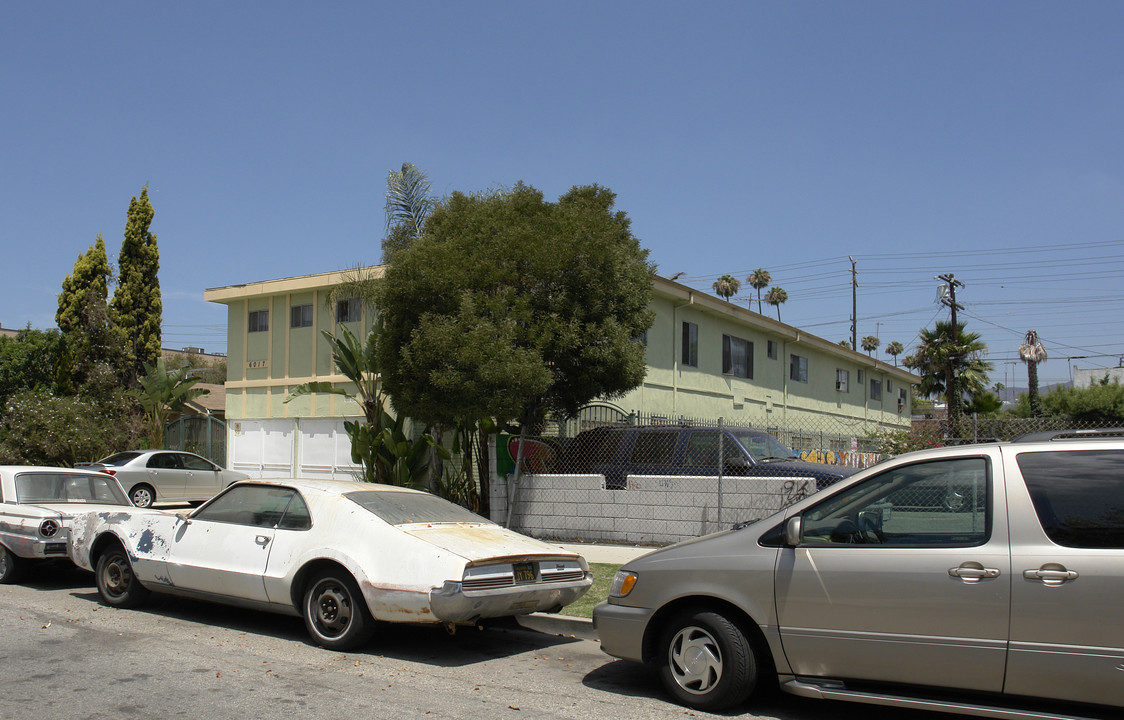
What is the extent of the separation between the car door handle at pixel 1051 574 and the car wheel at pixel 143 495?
18.9 meters

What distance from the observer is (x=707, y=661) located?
5.67 meters

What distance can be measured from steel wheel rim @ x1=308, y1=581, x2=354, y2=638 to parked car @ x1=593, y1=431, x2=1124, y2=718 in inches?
95.9

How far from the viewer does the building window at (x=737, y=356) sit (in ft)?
83.9

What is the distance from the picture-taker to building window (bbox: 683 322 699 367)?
23250mm

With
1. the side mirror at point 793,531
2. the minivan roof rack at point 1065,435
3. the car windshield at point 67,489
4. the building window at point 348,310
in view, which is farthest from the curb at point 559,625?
the building window at point 348,310

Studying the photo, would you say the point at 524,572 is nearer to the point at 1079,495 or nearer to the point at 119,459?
the point at 1079,495

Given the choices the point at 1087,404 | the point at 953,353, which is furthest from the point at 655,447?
the point at 1087,404

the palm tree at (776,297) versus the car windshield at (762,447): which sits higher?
the palm tree at (776,297)

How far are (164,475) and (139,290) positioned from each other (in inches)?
382

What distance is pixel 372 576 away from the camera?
270 inches

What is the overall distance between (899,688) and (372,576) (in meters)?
3.75

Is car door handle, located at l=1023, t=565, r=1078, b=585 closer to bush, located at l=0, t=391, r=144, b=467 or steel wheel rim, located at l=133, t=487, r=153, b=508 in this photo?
steel wheel rim, located at l=133, t=487, r=153, b=508

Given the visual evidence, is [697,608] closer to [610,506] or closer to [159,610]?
[159,610]

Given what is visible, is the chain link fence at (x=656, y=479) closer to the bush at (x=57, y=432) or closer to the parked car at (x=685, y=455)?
the parked car at (x=685, y=455)
